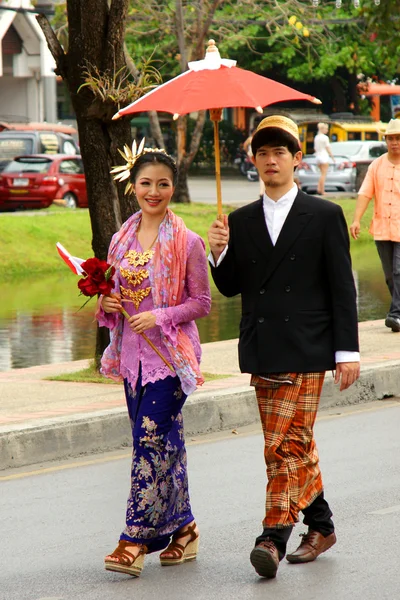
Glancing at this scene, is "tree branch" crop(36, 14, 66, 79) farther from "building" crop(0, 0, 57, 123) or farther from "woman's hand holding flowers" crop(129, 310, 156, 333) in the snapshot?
"building" crop(0, 0, 57, 123)

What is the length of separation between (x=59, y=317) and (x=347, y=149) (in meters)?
23.0

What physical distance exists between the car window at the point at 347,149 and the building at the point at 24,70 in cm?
1139

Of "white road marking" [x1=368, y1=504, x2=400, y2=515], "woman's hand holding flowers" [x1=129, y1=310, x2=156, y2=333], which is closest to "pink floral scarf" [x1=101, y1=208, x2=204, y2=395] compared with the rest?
"woman's hand holding flowers" [x1=129, y1=310, x2=156, y2=333]

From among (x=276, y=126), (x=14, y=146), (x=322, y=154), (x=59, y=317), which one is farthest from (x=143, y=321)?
(x=322, y=154)

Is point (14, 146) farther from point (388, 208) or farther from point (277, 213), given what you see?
point (277, 213)

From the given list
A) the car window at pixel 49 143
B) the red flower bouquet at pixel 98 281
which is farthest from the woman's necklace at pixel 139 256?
the car window at pixel 49 143

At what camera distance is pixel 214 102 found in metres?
5.93

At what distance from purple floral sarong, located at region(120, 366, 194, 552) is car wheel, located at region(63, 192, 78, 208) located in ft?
73.4

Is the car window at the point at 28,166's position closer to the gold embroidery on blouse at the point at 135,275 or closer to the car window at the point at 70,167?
the car window at the point at 70,167

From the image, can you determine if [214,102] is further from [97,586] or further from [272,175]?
[97,586]

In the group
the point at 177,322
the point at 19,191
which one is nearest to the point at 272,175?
the point at 177,322

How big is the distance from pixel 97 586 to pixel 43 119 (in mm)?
45167

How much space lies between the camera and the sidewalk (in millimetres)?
8039

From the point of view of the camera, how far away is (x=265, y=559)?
17.5 feet
